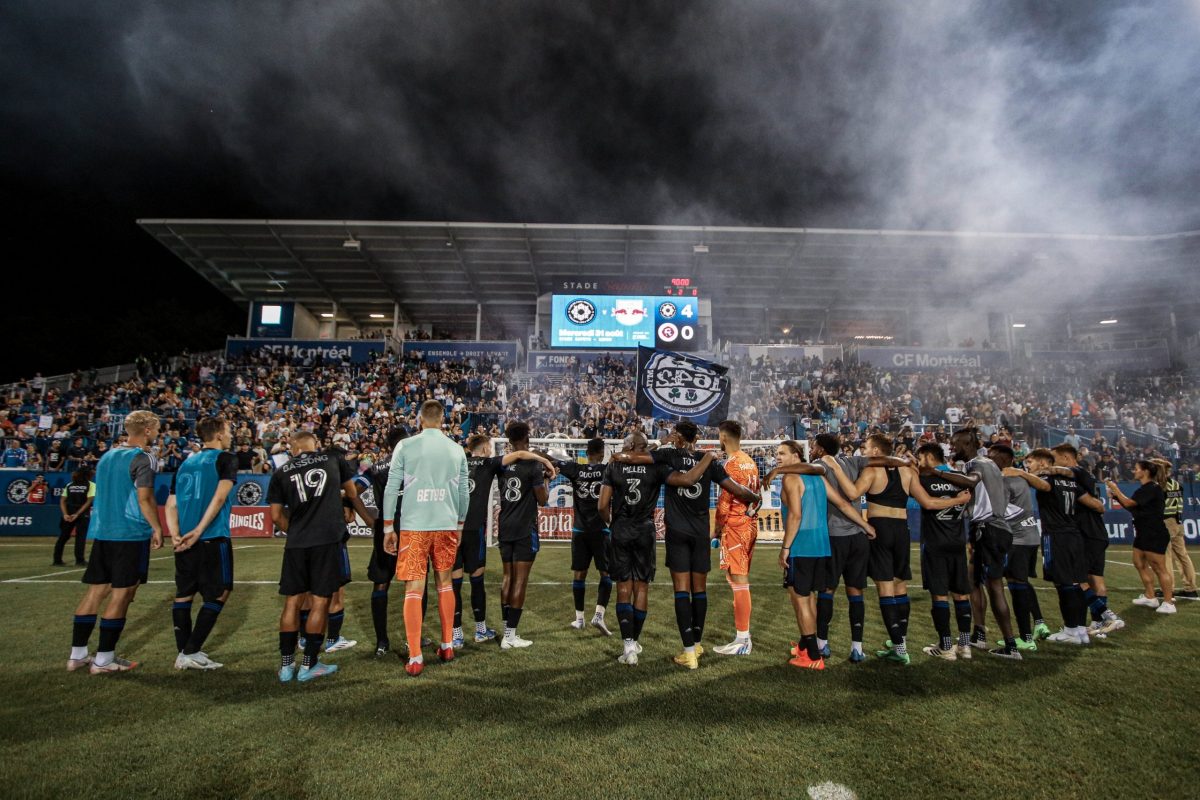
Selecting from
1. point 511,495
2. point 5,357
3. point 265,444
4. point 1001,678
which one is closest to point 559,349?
point 265,444

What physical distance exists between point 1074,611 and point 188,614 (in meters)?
8.79

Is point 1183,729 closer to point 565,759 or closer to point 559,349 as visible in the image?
point 565,759

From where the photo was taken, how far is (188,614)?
522 cm

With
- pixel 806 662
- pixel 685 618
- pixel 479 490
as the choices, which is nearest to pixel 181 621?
pixel 479 490

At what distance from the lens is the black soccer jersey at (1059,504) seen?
6.38 m

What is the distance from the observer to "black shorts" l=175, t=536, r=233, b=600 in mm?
5059

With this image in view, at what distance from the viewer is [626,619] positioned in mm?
5359

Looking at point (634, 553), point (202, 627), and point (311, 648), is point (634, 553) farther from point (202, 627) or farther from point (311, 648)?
point (202, 627)

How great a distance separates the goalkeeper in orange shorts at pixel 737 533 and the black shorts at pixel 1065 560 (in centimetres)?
328

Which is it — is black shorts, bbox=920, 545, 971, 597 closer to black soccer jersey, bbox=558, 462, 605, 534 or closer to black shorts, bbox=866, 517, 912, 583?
black shorts, bbox=866, 517, 912, 583

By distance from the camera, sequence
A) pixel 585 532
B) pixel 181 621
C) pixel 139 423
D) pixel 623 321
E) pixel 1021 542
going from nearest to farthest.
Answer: pixel 181 621 < pixel 139 423 < pixel 1021 542 < pixel 585 532 < pixel 623 321

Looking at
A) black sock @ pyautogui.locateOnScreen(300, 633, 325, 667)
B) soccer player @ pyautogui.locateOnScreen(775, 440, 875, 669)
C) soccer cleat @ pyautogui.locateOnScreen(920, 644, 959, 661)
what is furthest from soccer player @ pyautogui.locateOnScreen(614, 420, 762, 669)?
black sock @ pyautogui.locateOnScreen(300, 633, 325, 667)

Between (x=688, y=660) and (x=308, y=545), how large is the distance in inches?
136

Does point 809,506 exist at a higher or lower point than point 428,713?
higher
